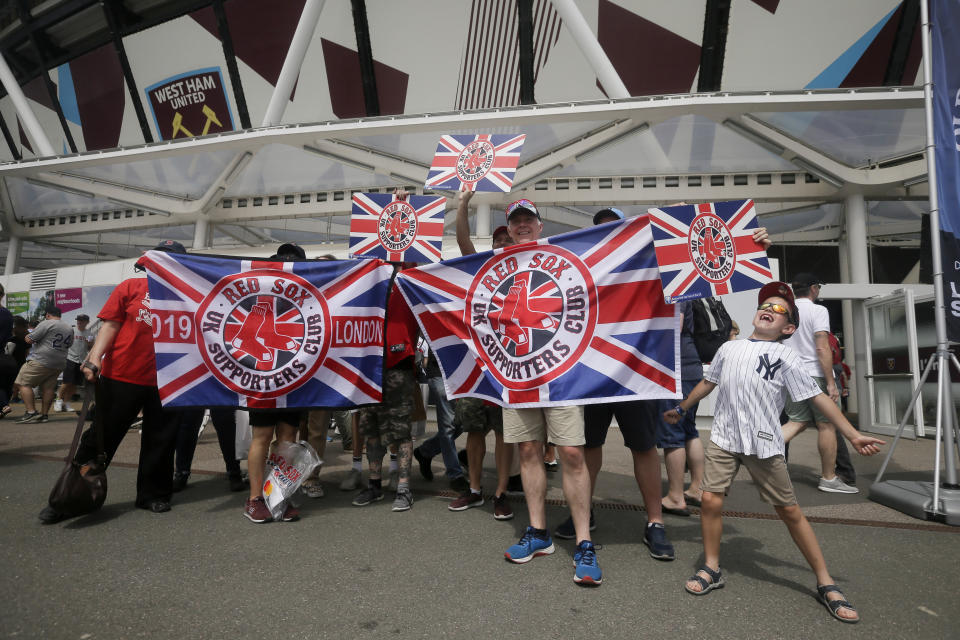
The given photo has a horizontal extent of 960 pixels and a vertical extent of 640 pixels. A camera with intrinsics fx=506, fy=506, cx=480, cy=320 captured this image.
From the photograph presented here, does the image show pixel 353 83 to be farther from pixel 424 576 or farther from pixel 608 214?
pixel 424 576

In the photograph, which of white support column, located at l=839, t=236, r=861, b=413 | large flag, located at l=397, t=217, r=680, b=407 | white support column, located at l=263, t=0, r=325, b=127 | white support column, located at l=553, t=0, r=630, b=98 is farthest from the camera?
white support column, located at l=263, t=0, r=325, b=127

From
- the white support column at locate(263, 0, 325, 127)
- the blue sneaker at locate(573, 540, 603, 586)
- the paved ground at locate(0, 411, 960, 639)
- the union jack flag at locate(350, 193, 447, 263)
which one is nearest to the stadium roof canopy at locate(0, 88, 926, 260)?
the white support column at locate(263, 0, 325, 127)

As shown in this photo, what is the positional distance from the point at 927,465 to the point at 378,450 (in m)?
5.97

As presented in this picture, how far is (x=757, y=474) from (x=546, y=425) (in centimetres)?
117

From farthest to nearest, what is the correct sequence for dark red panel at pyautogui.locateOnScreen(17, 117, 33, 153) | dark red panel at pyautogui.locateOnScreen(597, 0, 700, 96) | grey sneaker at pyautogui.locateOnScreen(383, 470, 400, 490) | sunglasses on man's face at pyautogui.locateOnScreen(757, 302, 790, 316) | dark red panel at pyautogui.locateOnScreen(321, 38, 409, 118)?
dark red panel at pyautogui.locateOnScreen(17, 117, 33, 153), dark red panel at pyautogui.locateOnScreen(321, 38, 409, 118), dark red panel at pyautogui.locateOnScreen(597, 0, 700, 96), grey sneaker at pyautogui.locateOnScreen(383, 470, 400, 490), sunglasses on man's face at pyautogui.locateOnScreen(757, 302, 790, 316)

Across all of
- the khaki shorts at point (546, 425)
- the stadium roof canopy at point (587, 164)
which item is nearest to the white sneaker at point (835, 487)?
Answer: the khaki shorts at point (546, 425)

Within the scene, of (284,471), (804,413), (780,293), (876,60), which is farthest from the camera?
(876,60)

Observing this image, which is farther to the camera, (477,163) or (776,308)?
(477,163)

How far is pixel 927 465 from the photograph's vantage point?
5.58 meters

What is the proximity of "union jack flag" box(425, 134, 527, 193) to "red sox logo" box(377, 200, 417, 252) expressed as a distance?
49cm

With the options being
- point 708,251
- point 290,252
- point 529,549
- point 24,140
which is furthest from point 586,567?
point 24,140

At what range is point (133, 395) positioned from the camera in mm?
3766

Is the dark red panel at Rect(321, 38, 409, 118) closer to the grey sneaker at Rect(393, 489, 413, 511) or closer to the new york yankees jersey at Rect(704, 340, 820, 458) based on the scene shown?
the grey sneaker at Rect(393, 489, 413, 511)

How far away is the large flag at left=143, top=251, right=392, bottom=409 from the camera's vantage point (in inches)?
145
